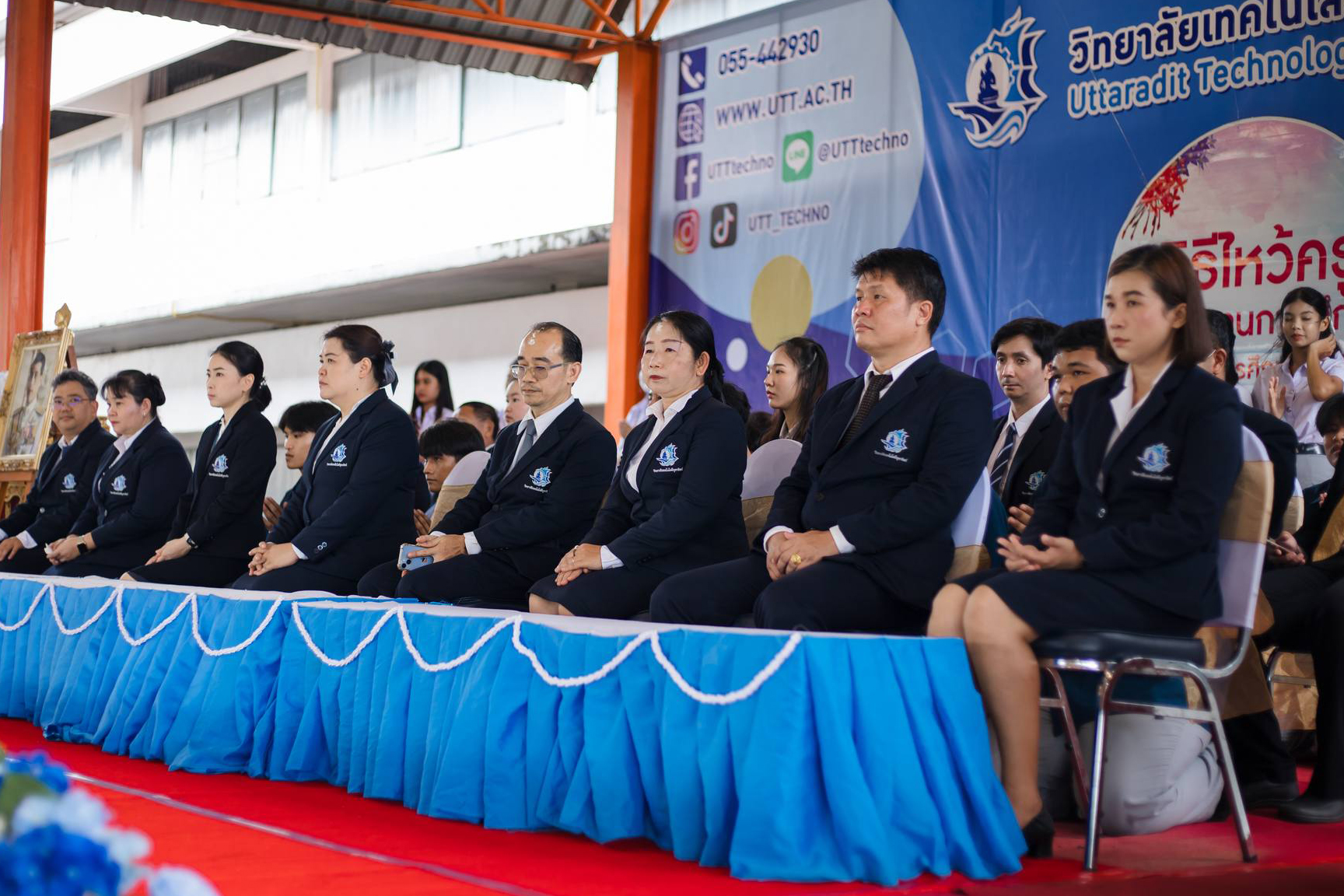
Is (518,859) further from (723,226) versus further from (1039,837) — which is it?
(723,226)

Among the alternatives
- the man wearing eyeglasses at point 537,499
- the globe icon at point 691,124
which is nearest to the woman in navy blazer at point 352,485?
the man wearing eyeglasses at point 537,499

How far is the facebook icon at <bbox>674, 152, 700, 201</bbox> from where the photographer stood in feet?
26.2

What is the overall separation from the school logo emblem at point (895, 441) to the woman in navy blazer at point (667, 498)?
0.69 m

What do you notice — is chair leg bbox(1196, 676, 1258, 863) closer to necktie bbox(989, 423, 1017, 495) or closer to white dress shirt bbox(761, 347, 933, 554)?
white dress shirt bbox(761, 347, 933, 554)

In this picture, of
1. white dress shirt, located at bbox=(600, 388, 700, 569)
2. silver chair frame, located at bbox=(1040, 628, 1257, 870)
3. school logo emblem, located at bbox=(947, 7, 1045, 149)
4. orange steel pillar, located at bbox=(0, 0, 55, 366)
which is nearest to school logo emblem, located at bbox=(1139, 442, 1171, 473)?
silver chair frame, located at bbox=(1040, 628, 1257, 870)

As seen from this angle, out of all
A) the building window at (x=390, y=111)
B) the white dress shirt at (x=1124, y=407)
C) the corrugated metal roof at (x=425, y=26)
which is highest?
the building window at (x=390, y=111)

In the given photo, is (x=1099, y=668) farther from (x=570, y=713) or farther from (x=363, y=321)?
(x=363, y=321)

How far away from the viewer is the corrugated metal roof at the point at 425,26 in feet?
26.2

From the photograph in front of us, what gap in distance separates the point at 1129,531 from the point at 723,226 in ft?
17.6

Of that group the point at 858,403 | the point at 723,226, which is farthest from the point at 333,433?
the point at 723,226

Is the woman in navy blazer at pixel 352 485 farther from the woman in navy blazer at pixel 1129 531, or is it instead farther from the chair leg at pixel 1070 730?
the chair leg at pixel 1070 730

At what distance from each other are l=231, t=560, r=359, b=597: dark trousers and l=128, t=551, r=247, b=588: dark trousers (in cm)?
49

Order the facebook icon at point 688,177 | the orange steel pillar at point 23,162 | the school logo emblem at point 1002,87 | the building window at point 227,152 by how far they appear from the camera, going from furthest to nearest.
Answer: the building window at point 227,152, the orange steel pillar at point 23,162, the facebook icon at point 688,177, the school logo emblem at point 1002,87

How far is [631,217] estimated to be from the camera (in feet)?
26.7
